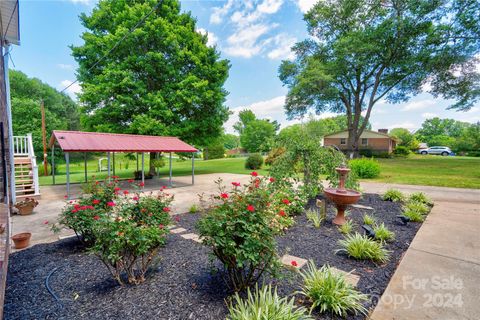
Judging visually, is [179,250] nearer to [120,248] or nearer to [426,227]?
[120,248]

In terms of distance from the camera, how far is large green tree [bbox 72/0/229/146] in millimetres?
10703

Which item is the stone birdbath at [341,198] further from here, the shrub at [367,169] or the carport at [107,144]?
the shrub at [367,169]

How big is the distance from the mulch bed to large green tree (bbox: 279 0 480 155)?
55.7ft

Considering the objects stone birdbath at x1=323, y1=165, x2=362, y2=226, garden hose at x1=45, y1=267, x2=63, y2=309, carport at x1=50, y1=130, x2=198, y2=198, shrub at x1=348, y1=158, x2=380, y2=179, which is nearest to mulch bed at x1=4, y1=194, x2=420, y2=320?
garden hose at x1=45, y1=267, x2=63, y2=309

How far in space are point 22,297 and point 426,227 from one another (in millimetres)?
6093

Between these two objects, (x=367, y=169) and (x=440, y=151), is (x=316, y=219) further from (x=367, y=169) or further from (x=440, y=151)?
(x=440, y=151)

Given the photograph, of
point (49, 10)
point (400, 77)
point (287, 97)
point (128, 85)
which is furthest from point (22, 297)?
point (400, 77)

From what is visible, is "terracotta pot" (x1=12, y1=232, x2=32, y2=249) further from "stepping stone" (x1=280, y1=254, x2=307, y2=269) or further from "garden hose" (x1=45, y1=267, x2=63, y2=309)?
"stepping stone" (x1=280, y1=254, x2=307, y2=269)

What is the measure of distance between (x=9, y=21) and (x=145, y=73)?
6983mm

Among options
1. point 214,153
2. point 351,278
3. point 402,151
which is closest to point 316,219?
point 351,278

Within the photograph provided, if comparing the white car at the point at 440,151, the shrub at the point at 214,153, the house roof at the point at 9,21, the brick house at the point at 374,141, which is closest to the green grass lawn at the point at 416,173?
the house roof at the point at 9,21

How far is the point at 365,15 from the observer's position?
18.3 meters

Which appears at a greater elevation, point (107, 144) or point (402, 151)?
point (107, 144)

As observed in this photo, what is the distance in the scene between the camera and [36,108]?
19.9m
